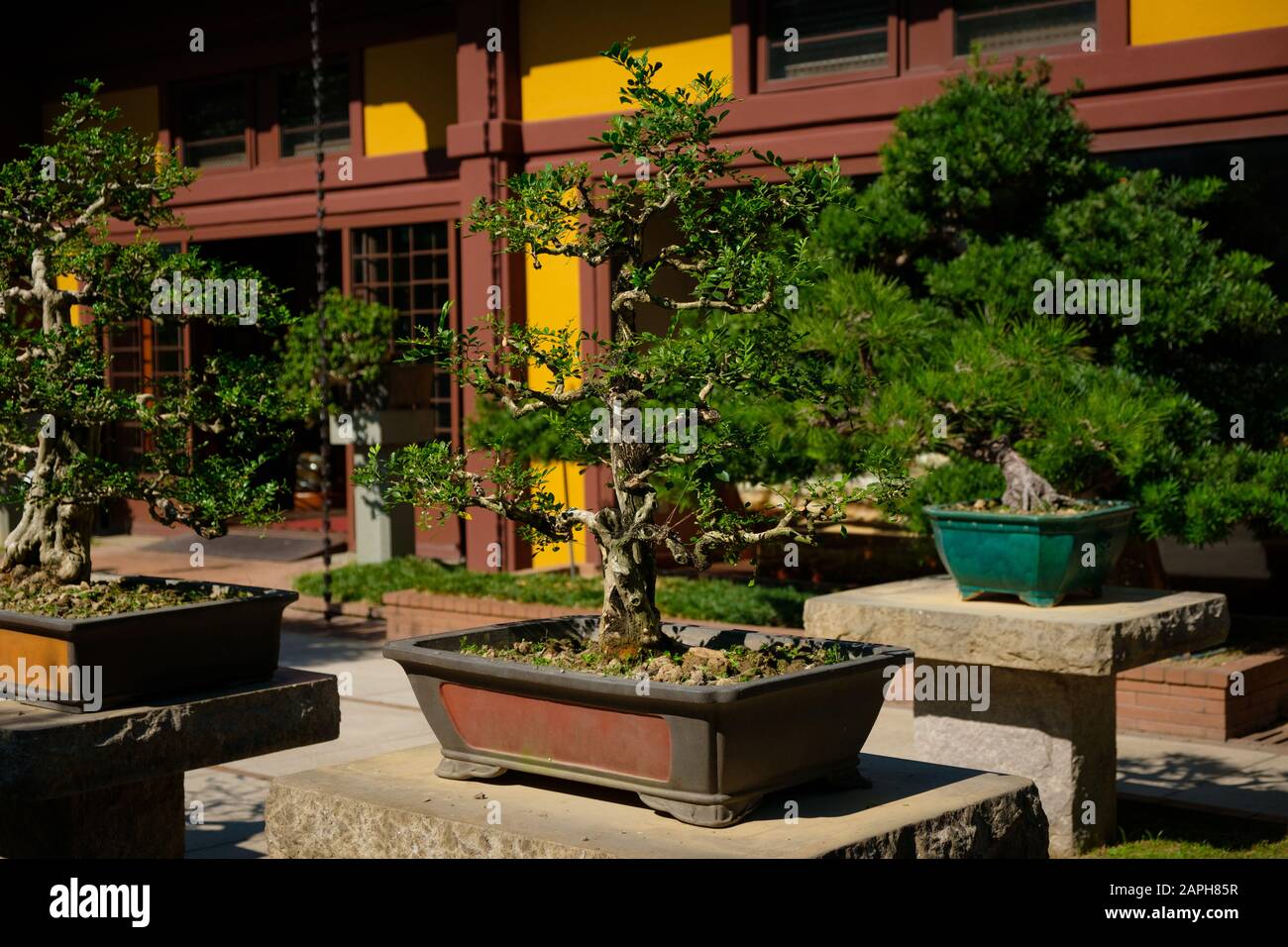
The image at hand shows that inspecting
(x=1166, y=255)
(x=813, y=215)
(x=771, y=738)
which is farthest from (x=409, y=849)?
(x=1166, y=255)

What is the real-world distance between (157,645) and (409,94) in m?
10.7

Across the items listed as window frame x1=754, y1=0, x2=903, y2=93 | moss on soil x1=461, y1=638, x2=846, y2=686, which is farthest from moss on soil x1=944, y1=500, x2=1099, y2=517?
window frame x1=754, y1=0, x2=903, y2=93

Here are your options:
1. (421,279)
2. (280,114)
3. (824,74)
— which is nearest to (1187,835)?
(824,74)

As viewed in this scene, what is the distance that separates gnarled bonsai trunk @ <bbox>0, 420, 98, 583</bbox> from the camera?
16.4ft

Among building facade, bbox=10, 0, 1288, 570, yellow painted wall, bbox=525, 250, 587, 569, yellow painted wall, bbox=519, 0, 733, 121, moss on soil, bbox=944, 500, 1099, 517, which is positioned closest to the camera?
moss on soil, bbox=944, 500, 1099, 517

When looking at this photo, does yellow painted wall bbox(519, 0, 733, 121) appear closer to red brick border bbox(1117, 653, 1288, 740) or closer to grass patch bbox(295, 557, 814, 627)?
grass patch bbox(295, 557, 814, 627)

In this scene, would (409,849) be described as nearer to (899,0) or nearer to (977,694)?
(977,694)

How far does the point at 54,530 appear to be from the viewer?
502 centimetres

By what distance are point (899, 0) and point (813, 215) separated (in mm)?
7762

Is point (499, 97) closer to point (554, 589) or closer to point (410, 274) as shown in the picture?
point (410, 274)

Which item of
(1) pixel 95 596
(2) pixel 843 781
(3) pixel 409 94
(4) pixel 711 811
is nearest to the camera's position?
(4) pixel 711 811

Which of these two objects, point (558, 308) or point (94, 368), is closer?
point (94, 368)

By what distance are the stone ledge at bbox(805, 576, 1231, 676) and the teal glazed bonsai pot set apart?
3.2 inches

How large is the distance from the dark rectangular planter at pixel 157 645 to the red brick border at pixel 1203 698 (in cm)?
486
